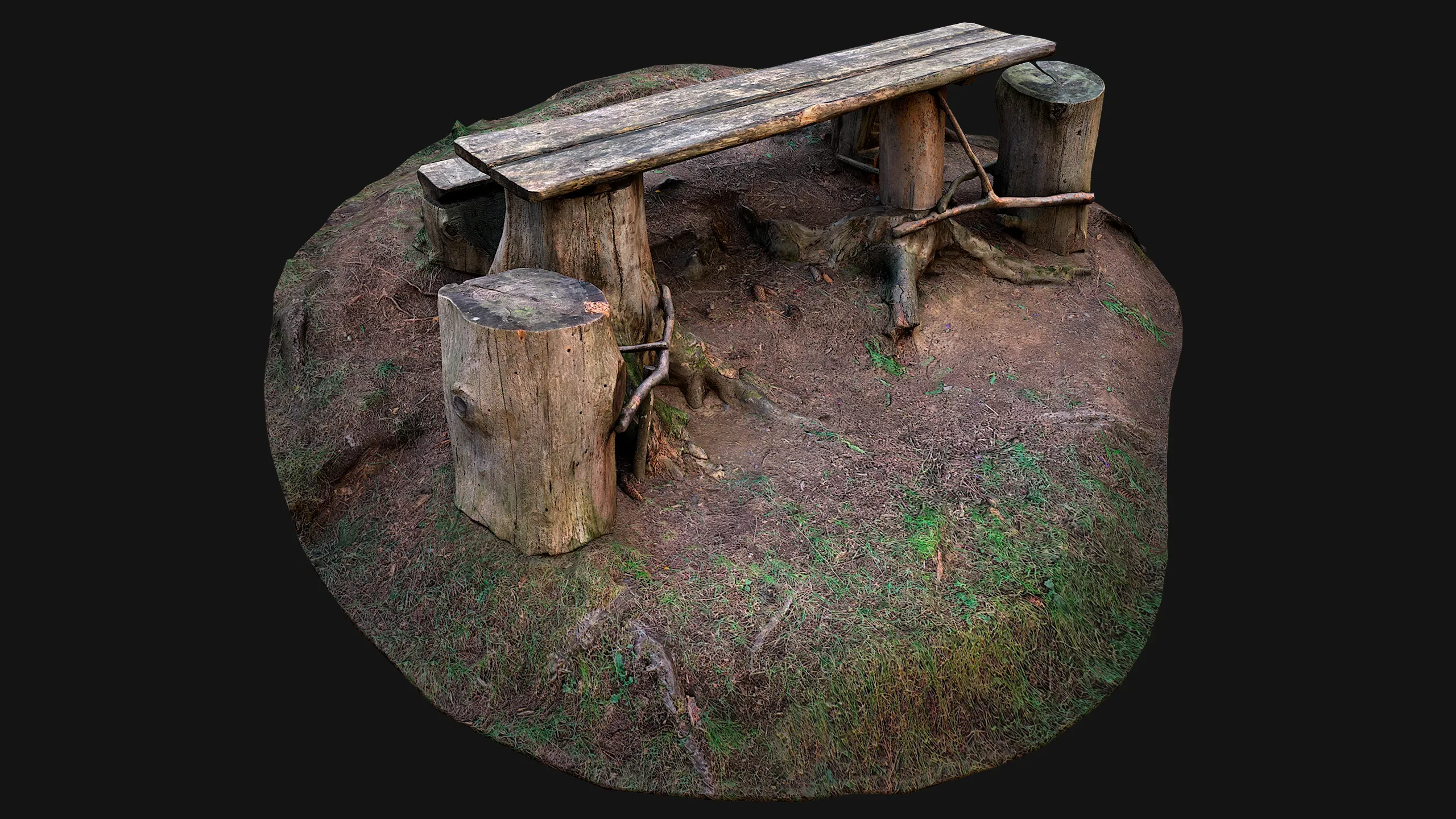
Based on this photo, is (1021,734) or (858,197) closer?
(1021,734)

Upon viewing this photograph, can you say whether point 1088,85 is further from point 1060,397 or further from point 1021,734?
→ point 1021,734

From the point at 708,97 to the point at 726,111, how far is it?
A: 242mm

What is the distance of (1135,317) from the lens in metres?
9.10

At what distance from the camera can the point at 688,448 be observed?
7.46m

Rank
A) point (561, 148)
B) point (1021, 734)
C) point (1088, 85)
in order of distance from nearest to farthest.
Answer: point (1021, 734)
point (561, 148)
point (1088, 85)

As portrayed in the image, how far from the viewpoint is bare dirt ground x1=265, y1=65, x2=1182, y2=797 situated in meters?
6.57

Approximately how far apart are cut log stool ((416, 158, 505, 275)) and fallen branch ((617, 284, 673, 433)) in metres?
1.15

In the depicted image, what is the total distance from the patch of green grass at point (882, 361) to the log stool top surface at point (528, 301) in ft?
6.87

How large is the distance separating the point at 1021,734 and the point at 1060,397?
214cm

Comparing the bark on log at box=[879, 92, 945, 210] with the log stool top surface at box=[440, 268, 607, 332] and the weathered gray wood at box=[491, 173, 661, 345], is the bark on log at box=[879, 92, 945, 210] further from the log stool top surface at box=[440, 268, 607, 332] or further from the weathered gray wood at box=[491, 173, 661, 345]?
the log stool top surface at box=[440, 268, 607, 332]

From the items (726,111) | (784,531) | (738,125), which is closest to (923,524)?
(784,531)

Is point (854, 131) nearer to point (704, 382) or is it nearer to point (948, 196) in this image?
point (948, 196)

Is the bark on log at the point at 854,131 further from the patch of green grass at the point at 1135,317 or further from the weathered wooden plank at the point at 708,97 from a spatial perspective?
the patch of green grass at the point at 1135,317

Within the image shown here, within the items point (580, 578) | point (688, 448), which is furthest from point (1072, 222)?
point (580, 578)
